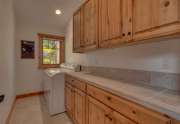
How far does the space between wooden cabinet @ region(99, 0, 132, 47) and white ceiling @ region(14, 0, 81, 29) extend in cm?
173

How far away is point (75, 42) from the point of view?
2.66 metres

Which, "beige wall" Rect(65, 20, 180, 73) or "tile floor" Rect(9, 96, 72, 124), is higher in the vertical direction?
"beige wall" Rect(65, 20, 180, 73)

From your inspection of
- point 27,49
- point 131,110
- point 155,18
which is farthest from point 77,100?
point 27,49

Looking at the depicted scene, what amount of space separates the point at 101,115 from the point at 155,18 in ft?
3.78

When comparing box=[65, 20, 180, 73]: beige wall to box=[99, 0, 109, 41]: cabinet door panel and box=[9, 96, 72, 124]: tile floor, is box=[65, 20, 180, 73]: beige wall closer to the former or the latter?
box=[99, 0, 109, 41]: cabinet door panel

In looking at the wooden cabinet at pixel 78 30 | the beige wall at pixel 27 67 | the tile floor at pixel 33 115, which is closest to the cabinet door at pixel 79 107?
the tile floor at pixel 33 115

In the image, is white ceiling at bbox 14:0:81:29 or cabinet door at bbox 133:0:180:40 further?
white ceiling at bbox 14:0:81:29

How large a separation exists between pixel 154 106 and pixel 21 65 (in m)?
3.91

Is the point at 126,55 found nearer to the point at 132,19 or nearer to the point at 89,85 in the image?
the point at 132,19

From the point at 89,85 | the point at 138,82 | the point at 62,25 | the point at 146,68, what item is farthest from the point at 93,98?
the point at 62,25

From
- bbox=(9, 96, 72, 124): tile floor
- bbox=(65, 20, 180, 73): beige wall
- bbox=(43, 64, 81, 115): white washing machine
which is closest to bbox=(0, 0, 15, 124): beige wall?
bbox=(9, 96, 72, 124): tile floor

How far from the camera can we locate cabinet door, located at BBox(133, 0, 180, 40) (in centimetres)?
85

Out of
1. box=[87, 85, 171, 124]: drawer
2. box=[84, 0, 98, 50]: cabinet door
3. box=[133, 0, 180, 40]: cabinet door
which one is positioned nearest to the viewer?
box=[87, 85, 171, 124]: drawer

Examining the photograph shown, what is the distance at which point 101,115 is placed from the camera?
4.30 feet
